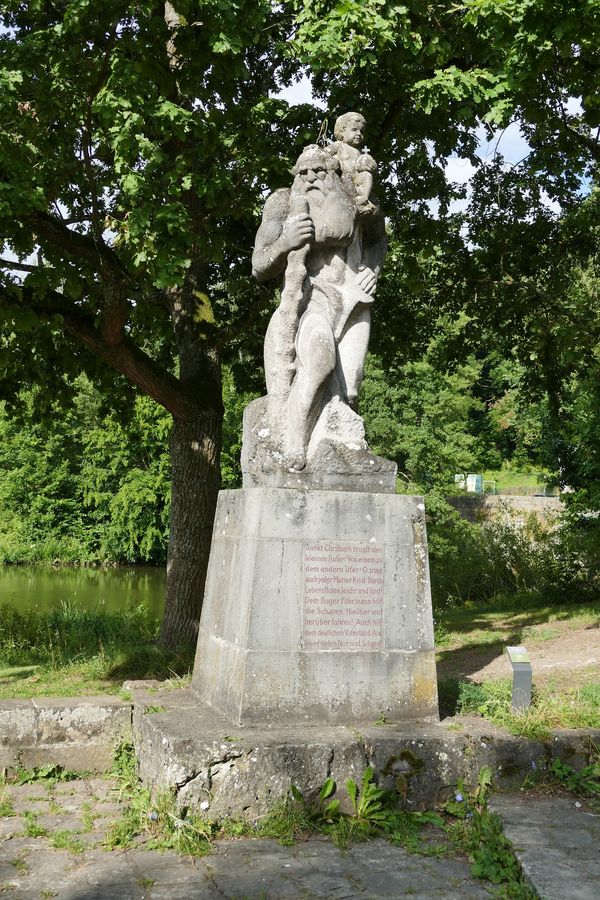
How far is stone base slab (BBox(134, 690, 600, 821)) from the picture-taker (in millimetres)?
4879

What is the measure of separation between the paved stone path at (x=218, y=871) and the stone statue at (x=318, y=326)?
7.24 feet

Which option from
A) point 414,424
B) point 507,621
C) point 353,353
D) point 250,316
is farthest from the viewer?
point 414,424

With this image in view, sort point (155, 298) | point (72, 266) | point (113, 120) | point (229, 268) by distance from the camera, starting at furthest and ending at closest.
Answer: point (229, 268), point (155, 298), point (72, 266), point (113, 120)

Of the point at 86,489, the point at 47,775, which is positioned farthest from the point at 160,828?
the point at 86,489

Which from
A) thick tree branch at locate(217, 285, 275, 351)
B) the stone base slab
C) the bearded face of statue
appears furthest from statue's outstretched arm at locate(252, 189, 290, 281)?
thick tree branch at locate(217, 285, 275, 351)

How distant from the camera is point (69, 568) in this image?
33781 mm

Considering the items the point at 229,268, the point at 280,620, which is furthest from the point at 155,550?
the point at 280,620

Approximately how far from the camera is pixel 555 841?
4.51 metres

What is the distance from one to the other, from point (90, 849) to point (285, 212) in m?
4.14

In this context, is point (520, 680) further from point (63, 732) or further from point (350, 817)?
point (63, 732)

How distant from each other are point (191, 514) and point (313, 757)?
615 cm

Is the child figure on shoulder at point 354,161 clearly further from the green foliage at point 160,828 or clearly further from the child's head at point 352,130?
the green foliage at point 160,828

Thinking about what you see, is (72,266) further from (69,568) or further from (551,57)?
(69,568)

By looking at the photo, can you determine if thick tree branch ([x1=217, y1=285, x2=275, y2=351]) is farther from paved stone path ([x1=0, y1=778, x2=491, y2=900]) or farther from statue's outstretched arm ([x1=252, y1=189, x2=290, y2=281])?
paved stone path ([x1=0, y1=778, x2=491, y2=900])
